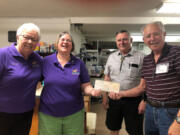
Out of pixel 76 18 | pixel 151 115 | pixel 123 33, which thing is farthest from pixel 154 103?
pixel 76 18

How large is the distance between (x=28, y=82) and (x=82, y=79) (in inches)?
19.5

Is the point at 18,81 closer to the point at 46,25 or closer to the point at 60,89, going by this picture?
the point at 60,89

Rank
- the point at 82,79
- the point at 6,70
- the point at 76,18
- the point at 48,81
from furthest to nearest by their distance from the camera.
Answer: the point at 76,18 → the point at 82,79 → the point at 48,81 → the point at 6,70

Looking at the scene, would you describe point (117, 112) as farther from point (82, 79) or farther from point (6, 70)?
point (6, 70)

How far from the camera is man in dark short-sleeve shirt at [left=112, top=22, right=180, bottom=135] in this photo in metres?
1.10

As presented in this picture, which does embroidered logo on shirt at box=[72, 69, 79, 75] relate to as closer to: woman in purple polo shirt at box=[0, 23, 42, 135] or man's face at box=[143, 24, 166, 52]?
woman in purple polo shirt at box=[0, 23, 42, 135]

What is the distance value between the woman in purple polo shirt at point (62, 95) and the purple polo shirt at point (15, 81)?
138mm

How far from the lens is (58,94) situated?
1167 millimetres

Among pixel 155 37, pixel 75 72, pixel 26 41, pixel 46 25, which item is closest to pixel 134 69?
pixel 155 37

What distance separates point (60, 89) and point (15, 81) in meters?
0.37

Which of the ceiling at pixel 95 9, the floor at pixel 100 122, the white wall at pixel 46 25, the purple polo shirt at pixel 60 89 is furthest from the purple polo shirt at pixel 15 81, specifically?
the white wall at pixel 46 25

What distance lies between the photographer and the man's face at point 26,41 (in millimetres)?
1109

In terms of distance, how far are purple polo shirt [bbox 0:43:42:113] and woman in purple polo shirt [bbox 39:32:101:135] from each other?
0.14m

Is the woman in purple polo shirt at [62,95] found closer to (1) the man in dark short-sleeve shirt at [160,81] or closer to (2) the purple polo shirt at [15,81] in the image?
(2) the purple polo shirt at [15,81]
